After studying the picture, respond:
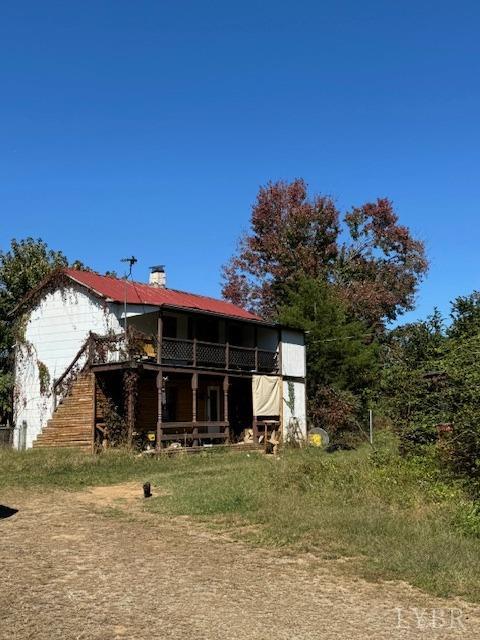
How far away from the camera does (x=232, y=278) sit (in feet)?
144

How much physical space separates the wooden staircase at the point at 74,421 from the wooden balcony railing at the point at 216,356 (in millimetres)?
3119

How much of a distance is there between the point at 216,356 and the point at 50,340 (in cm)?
668

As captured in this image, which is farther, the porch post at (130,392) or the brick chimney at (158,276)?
the brick chimney at (158,276)

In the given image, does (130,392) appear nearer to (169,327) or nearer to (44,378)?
(44,378)

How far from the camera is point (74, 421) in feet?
78.8

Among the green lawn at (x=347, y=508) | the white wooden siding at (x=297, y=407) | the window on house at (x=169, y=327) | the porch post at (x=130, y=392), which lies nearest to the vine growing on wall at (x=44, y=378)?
the porch post at (x=130, y=392)

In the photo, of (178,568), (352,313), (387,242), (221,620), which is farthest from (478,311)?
(387,242)

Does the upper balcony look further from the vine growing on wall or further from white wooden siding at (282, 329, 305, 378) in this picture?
the vine growing on wall

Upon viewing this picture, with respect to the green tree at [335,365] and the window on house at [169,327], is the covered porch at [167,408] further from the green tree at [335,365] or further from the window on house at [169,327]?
the green tree at [335,365]

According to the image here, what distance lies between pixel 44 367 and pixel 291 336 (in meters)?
11.7

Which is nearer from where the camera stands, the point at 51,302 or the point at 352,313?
the point at 51,302

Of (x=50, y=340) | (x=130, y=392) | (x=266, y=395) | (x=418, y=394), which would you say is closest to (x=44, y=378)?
(x=50, y=340)

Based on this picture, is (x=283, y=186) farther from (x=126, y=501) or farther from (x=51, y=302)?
(x=126, y=501)

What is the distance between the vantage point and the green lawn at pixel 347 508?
730 cm
